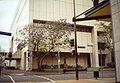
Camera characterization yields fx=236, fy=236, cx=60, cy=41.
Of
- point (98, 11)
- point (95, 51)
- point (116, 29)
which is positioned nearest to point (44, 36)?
point (95, 51)

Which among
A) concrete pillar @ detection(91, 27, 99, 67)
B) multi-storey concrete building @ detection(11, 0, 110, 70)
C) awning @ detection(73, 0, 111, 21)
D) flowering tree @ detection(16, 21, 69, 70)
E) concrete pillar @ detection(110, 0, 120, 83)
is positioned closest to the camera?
concrete pillar @ detection(110, 0, 120, 83)

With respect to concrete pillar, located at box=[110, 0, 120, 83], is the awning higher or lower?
higher

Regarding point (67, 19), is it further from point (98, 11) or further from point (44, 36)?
point (98, 11)

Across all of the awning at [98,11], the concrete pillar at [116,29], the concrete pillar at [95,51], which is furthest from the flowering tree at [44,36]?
the concrete pillar at [116,29]

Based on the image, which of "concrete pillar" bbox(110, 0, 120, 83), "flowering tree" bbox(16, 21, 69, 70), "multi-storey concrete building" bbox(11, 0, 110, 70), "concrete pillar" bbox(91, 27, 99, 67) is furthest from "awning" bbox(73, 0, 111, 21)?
"concrete pillar" bbox(91, 27, 99, 67)

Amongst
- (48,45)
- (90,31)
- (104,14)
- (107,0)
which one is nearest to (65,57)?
(90,31)

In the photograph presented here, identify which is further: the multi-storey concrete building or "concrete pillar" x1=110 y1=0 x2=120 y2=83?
the multi-storey concrete building

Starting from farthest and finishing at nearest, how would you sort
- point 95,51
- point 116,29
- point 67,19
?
1. point 95,51
2. point 67,19
3. point 116,29

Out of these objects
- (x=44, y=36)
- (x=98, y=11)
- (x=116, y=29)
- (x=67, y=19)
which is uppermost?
(x=67, y=19)

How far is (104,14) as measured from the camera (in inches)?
672

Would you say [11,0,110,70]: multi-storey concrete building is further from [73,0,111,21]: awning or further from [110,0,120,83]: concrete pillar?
[110,0,120,83]: concrete pillar

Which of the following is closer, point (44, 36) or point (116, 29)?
point (116, 29)

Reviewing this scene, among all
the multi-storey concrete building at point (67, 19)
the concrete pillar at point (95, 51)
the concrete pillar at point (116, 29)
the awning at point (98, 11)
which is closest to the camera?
the concrete pillar at point (116, 29)

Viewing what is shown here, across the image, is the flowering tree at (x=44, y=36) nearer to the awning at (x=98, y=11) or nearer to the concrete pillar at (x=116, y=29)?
the awning at (x=98, y=11)
